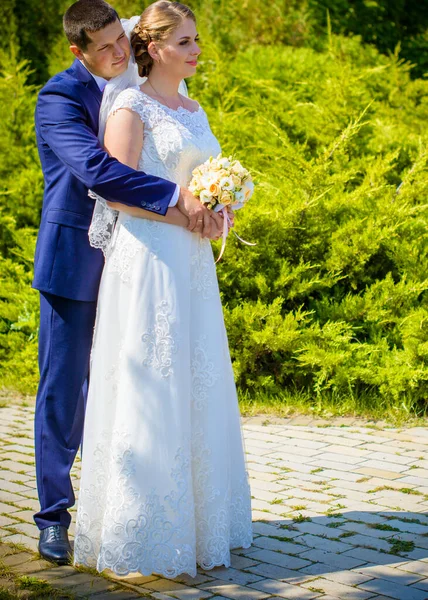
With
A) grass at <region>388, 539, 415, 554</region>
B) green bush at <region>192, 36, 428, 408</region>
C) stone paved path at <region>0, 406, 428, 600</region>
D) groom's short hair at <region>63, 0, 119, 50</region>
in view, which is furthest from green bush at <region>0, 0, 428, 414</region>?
groom's short hair at <region>63, 0, 119, 50</region>

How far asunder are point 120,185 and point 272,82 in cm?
607

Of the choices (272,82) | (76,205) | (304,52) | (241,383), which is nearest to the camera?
(76,205)

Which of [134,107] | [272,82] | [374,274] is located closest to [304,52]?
[272,82]

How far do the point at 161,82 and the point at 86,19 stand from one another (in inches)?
16.0

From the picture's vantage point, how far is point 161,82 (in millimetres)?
3709

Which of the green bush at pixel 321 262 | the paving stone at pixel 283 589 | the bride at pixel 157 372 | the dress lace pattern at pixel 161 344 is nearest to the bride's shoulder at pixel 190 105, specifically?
the bride at pixel 157 372

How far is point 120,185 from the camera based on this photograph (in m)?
3.46

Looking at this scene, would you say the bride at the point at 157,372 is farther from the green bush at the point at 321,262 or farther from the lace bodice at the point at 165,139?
the green bush at the point at 321,262

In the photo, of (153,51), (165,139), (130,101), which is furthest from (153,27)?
(165,139)

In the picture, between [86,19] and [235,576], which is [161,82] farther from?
[235,576]

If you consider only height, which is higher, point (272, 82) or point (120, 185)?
point (272, 82)

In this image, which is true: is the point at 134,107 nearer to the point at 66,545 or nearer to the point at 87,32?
the point at 87,32

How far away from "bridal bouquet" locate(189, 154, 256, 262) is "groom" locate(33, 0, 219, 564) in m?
0.05

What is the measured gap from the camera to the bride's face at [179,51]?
11.9 feet
